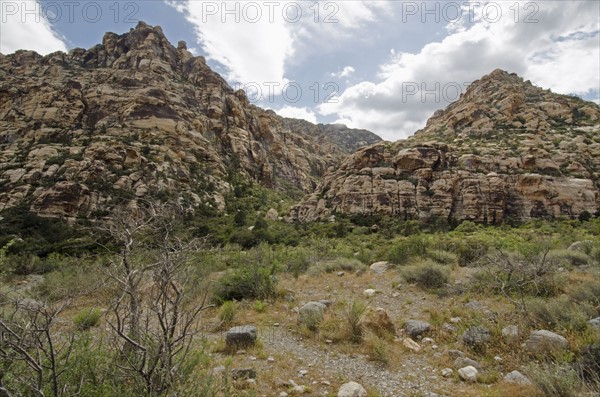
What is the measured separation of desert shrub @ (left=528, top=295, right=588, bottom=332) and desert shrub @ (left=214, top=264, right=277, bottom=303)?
252 inches

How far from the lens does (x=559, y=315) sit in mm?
5602

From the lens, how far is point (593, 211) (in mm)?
28875

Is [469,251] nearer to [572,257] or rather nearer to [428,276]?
[572,257]

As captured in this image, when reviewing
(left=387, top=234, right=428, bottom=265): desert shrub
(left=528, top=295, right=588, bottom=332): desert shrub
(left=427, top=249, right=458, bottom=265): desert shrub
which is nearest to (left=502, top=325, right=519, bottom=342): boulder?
(left=528, top=295, right=588, bottom=332): desert shrub

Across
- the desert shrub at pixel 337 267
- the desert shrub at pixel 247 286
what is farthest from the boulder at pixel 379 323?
the desert shrub at pixel 337 267

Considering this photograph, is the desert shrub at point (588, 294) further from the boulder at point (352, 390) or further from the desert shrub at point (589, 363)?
the boulder at point (352, 390)

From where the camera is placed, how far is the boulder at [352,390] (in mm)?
4180

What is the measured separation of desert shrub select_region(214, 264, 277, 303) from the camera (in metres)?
9.15

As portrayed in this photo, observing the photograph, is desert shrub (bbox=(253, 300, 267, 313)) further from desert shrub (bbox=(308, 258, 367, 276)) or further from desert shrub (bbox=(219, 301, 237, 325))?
desert shrub (bbox=(308, 258, 367, 276))

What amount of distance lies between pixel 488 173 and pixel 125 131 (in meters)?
45.7

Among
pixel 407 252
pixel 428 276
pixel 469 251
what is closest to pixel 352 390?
pixel 428 276

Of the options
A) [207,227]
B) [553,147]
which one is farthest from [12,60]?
[553,147]

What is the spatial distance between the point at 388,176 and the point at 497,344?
3114cm

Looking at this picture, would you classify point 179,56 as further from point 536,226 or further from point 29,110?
point 536,226
